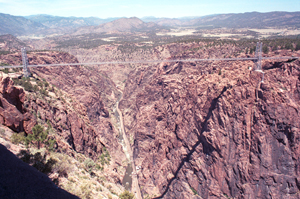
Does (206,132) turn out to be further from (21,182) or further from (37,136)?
(21,182)

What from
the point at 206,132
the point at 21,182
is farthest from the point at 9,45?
the point at 21,182

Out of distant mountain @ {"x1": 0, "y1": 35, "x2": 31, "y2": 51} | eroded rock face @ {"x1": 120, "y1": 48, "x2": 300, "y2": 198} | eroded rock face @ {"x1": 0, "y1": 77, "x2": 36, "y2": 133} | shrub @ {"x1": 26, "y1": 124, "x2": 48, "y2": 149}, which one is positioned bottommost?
eroded rock face @ {"x1": 120, "y1": 48, "x2": 300, "y2": 198}

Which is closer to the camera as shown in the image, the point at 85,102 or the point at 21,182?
the point at 21,182

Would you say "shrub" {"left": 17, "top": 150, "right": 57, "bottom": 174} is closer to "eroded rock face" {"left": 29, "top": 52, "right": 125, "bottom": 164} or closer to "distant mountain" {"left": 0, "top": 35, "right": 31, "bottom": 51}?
"eroded rock face" {"left": 29, "top": 52, "right": 125, "bottom": 164}

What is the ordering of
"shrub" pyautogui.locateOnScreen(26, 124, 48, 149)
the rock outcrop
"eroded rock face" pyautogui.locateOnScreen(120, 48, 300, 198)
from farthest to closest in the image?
"eroded rock face" pyautogui.locateOnScreen(120, 48, 300, 198) < "shrub" pyautogui.locateOnScreen(26, 124, 48, 149) < the rock outcrop

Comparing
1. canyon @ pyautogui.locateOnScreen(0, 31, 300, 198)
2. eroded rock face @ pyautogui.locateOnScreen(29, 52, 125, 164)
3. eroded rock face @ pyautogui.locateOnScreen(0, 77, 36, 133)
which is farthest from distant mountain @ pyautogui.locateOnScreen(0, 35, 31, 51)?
eroded rock face @ pyautogui.locateOnScreen(0, 77, 36, 133)
